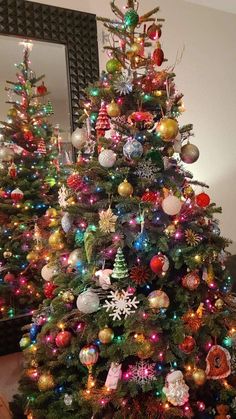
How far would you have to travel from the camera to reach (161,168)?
1.63m

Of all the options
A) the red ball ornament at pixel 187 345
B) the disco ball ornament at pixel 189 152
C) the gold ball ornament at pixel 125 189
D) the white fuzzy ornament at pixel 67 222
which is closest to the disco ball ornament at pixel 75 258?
the white fuzzy ornament at pixel 67 222

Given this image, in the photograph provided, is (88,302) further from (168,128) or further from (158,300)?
(168,128)

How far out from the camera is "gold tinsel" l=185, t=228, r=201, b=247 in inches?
60.5

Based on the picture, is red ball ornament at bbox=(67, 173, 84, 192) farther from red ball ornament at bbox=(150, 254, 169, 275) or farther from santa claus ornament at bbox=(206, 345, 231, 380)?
santa claus ornament at bbox=(206, 345, 231, 380)

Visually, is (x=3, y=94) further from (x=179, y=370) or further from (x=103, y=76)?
(x=179, y=370)

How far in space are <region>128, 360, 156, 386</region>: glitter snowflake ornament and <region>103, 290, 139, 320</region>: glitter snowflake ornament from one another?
0.21 meters

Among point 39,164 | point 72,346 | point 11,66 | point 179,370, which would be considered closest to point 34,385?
point 72,346

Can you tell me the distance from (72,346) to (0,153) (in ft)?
4.37

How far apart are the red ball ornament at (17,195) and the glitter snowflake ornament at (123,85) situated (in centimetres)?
101

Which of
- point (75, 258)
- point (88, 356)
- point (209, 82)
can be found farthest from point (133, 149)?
point (209, 82)

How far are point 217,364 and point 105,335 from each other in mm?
495

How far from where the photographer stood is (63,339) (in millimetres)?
1559

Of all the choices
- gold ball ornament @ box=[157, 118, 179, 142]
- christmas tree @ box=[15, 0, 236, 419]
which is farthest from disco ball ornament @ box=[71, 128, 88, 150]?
gold ball ornament @ box=[157, 118, 179, 142]

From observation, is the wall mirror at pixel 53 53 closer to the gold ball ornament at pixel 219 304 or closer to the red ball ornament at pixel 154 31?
the red ball ornament at pixel 154 31
